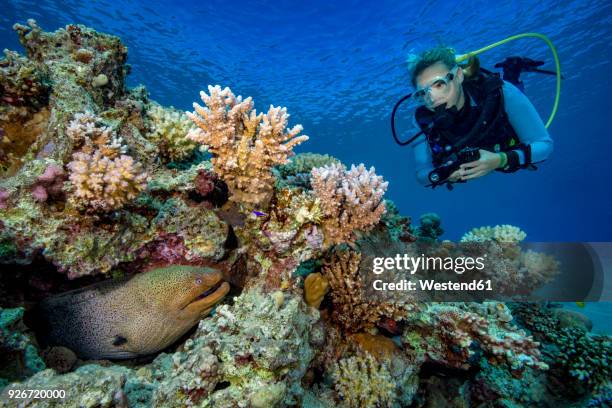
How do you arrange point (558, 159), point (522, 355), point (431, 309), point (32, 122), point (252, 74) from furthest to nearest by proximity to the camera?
point (558, 159) < point (252, 74) < point (431, 309) < point (522, 355) < point (32, 122)

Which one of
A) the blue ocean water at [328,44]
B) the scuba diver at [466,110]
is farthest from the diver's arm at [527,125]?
the blue ocean water at [328,44]

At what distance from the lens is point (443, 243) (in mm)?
5488

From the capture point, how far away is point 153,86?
29.9 metres

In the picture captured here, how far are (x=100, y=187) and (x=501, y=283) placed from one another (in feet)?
20.6

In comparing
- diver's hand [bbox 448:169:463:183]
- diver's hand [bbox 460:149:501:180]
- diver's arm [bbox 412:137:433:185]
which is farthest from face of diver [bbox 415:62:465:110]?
diver's hand [bbox 448:169:463:183]

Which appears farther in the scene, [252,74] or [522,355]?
[252,74]

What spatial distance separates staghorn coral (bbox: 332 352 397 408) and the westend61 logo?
108 centimetres

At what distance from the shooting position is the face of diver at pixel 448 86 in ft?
17.1

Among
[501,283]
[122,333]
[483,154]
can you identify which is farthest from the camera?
[501,283]

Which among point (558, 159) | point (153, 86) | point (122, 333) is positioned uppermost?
point (558, 159)

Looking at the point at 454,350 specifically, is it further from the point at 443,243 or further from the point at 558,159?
the point at 558,159

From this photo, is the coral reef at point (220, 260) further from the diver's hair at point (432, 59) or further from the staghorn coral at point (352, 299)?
the diver's hair at point (432, 59)

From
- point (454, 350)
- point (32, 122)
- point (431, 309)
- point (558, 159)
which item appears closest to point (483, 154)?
point (431, 309)

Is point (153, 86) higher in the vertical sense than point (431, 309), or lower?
higher
